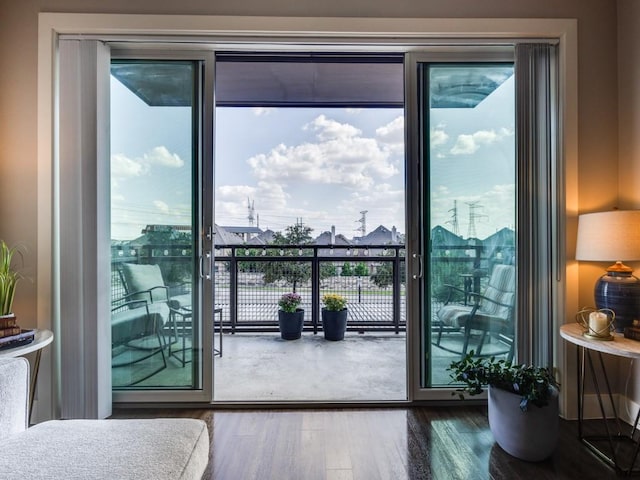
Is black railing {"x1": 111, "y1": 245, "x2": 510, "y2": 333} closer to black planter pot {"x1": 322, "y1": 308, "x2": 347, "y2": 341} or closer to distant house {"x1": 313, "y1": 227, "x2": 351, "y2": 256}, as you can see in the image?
distant house {"x1": 313, "y1": 227, "x2": 351, "y2": 256}

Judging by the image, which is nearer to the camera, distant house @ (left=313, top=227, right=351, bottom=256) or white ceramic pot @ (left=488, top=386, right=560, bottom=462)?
white ceramic pot @ (left=488, top=386, right=560, bottom=462)

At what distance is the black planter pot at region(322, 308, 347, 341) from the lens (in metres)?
4.16

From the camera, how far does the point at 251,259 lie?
4.43 metres

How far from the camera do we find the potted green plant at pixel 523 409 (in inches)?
69.4

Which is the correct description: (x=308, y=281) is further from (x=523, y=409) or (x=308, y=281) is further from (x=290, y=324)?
(x=523, y=409)

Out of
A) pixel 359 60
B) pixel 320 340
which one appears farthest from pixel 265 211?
pixel 359 60

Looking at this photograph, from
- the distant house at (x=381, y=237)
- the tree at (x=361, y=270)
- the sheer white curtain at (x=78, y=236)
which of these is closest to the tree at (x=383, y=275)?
the tree at (x=361, y=270)

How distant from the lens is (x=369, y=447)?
1.93 meters

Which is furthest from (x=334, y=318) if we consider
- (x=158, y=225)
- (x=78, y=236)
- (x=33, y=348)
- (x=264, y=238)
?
(x=33, y=348)

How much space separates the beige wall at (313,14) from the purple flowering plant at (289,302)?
8.16 ft

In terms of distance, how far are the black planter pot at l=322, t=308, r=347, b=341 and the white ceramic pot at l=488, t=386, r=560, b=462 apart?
7.98 ft

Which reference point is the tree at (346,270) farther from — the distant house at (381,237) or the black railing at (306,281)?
the distant house at (381,237)

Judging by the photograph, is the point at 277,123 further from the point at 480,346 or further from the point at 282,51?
the point at 480,346

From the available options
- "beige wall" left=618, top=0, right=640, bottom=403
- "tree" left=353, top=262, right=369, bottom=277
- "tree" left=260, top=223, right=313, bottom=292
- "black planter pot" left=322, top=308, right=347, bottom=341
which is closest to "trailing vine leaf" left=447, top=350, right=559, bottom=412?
"beige wall" left=618, top=0, right=640, bottom=403
